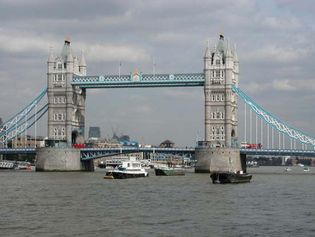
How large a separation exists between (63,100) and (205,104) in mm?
25368

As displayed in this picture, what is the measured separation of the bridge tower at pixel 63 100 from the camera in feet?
455

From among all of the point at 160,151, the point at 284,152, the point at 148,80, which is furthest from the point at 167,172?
the point at 148,80

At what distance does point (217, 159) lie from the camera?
12450 centimetres

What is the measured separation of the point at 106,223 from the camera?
44.2 m

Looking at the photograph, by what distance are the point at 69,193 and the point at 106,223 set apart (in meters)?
23.3

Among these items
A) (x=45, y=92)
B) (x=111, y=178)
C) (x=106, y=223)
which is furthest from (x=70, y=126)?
(x=106, y=223)

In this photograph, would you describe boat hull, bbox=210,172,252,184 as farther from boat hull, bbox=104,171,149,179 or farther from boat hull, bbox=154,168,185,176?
boat hull, bbox=154,168,185,176

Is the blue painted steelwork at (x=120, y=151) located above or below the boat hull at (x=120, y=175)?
above

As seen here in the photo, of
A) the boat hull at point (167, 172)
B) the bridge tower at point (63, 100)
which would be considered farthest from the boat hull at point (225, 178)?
the bridge tower at point (63, 100)

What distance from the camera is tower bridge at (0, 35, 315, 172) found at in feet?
415

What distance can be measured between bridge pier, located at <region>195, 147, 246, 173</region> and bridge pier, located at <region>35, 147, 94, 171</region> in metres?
21.3

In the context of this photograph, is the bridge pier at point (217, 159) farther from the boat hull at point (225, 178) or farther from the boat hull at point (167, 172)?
the boat hull at point (225, 178)

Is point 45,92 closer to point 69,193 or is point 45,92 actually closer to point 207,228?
point 69,193

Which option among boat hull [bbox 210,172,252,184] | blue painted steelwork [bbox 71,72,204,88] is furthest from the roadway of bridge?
boat hull [bbox 210,172,252,184]
